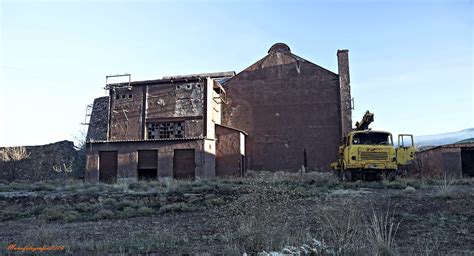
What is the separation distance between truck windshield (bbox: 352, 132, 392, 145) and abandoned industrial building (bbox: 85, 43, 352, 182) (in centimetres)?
899

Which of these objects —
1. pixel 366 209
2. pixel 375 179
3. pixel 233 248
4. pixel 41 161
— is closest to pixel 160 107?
pixel 41 161

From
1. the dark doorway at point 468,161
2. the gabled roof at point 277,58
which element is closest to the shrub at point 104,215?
the gabled roof at point 277,58

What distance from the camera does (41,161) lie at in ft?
91.5

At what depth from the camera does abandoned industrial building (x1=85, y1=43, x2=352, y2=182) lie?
2433 cm

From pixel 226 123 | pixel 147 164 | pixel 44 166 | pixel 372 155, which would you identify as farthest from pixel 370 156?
pixel 44 166

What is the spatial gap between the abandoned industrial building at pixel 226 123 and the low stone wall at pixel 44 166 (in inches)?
96.4

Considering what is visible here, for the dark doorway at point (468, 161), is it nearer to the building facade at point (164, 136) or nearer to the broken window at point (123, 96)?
the building facade at point (164, 136)

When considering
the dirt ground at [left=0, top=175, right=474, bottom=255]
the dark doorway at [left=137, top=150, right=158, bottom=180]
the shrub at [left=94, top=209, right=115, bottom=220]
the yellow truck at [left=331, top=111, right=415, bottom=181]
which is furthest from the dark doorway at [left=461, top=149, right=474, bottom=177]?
the shrub at [left=94, top=209, right=115, bottom=220]

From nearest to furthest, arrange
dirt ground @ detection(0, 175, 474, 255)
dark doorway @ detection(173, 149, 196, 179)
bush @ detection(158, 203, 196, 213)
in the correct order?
1. dirt ground @ detection(0, 175, 474, 255)
2. bush @ detection(158, 203, 196, 213)
3. dark doorway @ detection(173, 149, 196, 179)

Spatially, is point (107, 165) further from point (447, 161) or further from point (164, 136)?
point (447, 161)

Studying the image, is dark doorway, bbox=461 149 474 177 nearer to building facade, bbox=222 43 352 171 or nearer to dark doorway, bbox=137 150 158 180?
building facade, bbox=222 43 352 171

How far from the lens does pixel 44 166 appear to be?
27734 millimetres

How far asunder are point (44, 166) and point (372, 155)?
Result: 76.7ft

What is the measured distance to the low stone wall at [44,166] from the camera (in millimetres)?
27328
